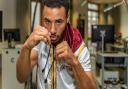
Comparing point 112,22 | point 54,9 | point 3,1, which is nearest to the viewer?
point 54,9

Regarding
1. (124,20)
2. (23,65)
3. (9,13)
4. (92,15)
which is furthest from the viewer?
(124,20)

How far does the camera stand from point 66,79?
3.67 ft

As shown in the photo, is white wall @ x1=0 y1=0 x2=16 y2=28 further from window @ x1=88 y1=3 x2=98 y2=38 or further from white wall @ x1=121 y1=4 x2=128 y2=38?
A: white wall @ x1=121 y1=4 x2=128 y2=38

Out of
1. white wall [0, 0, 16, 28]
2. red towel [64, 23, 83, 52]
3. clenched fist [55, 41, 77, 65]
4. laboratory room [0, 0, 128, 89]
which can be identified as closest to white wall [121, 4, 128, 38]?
laboratory room [0, 0, 128, 89]

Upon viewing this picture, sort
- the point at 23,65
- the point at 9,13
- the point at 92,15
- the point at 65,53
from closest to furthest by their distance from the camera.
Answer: the point at 65,53 → the point at 23,65 → the point at 9,13 → the point at 92,15

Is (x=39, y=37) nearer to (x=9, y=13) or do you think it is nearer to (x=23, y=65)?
(x=23, y=65)

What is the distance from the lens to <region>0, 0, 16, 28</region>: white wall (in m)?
5.44

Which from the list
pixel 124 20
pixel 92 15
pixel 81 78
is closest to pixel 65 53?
pixel 81 78

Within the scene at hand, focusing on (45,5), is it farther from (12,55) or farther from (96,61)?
(96,61)

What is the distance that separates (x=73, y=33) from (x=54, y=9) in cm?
16

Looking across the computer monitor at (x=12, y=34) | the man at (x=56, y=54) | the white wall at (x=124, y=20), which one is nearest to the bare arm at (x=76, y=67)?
the man at (x=56, y=54)

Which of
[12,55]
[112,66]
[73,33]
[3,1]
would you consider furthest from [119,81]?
[73,33]

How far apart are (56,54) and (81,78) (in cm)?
15

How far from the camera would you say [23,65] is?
1.12 meters
